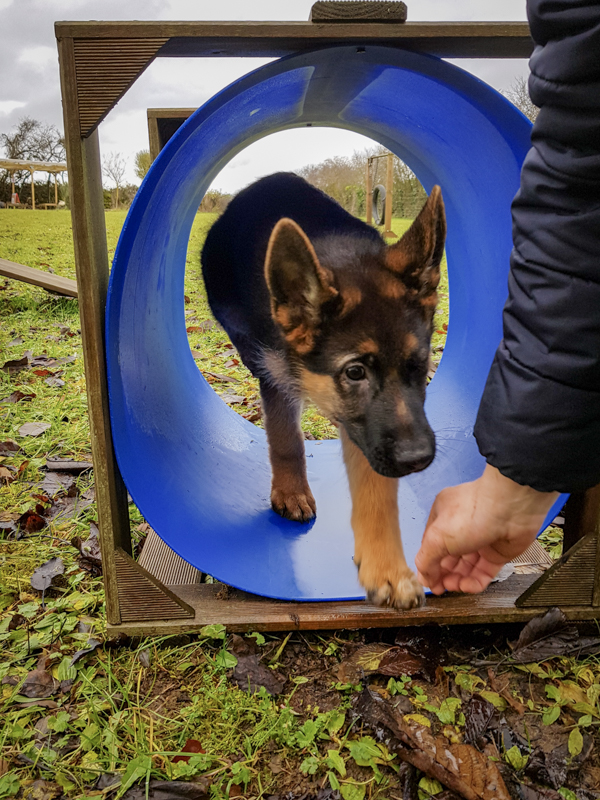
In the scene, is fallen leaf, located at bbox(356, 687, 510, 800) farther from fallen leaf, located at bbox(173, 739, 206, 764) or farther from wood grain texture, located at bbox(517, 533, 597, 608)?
wood grain texture, located at bbox(517, 533, 597, 608)

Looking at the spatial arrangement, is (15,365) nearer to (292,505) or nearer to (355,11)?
(292,505)

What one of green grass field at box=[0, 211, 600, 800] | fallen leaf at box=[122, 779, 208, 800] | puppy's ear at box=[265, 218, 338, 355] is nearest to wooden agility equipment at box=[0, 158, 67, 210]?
green grass field at box=[0, 211, 600, 800]

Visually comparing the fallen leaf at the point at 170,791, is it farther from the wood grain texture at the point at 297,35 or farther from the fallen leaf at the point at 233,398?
the fallen leaf at the point at 233,398

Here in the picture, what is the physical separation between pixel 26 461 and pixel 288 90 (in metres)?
2.36

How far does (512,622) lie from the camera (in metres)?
2.31

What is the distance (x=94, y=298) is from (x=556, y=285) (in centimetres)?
142

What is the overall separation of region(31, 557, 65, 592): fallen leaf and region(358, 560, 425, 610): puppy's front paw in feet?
4.13

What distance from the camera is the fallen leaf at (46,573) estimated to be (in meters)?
2.46

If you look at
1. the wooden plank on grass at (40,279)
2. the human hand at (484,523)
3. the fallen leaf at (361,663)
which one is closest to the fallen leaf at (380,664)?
the fallen leaf at (361,663)

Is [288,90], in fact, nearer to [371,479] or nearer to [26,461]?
[371,479]

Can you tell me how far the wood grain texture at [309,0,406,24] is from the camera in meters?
1.85

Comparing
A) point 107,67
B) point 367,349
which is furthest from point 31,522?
point 107,67

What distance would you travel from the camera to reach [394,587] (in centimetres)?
225

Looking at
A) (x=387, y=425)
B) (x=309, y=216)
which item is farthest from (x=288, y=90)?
(x=387, y=425)
